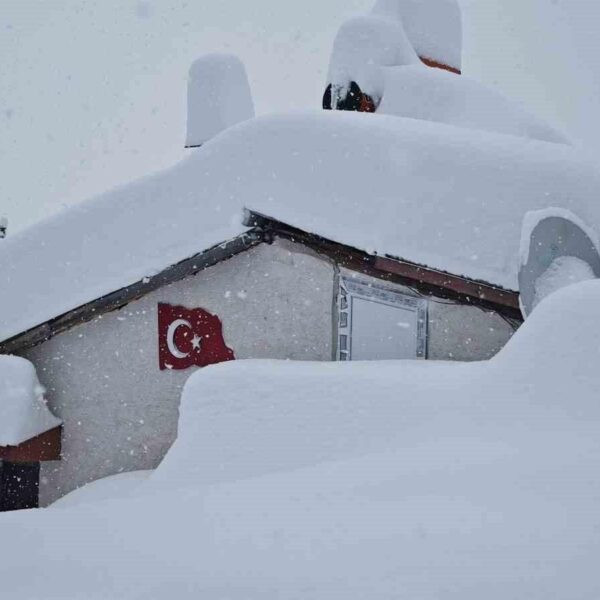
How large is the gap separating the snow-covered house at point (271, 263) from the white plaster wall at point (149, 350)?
13 millimetres

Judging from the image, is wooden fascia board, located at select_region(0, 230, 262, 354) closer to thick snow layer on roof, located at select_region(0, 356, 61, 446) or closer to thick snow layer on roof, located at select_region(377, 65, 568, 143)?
thick snow layer on roof, located at select_region(0, 356, 61, 446)

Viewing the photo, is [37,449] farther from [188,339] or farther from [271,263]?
[271,263]

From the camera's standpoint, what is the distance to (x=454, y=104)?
25.1 feet

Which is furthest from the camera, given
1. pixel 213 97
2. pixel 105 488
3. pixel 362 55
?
pixel 213 97

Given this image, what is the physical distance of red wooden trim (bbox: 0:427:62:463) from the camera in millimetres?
5598

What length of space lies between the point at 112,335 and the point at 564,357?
4264mm

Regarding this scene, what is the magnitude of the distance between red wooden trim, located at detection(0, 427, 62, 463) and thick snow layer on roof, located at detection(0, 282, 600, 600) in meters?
2.80

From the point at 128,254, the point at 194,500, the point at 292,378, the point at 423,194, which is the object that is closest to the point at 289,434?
the point at 292,378

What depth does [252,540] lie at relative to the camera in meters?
2.10

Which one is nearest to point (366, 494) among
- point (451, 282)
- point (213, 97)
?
point (451, 282)

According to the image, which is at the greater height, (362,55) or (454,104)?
(362,55)

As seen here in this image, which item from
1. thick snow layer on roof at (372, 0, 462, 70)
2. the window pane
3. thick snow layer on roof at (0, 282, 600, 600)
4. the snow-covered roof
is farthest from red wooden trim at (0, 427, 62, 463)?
thick snow layer on roof at (372, 0, 462, 70)

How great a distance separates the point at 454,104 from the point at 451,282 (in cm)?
371

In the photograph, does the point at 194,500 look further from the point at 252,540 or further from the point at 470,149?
the point at 470,149
